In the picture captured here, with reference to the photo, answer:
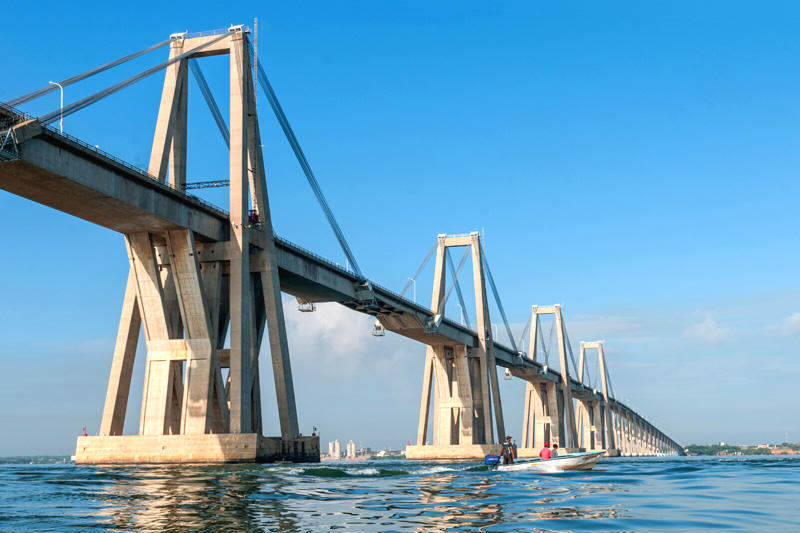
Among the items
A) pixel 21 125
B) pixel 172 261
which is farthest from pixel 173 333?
pixel 21 125

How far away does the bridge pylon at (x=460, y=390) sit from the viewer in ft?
341

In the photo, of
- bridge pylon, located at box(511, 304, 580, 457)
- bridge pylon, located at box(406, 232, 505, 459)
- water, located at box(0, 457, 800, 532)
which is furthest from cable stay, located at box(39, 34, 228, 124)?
bridge pylon, located at box(511, 304, 580, 457)

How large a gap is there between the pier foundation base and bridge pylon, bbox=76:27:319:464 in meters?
0.06

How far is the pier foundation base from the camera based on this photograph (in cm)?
4809

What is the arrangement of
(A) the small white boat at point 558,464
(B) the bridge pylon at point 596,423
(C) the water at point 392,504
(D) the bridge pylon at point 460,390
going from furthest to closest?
(B) the bridge pylon at point 596,423 < (D) the bridge pylon at point 460,390 < (A) the small white boat at point 558,464 < (C) the water at point 392,504

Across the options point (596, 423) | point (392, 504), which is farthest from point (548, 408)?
point (392, 504)

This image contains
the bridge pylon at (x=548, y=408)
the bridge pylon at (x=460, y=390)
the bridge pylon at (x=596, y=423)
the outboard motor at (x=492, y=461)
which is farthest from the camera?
the bridge pylon at (x=596, y=423)

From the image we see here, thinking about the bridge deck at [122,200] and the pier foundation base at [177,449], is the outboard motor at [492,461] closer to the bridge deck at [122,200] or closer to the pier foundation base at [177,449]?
the pier foundation base at [177,449]

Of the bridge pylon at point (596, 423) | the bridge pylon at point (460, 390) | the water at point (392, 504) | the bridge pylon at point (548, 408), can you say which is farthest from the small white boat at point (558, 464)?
the bridge pylon at point (596, 423)

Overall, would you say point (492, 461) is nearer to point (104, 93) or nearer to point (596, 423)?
point (104, 93)

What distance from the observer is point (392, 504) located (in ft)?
78.3

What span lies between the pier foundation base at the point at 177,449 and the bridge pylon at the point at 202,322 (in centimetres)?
6

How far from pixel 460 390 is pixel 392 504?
83.8m

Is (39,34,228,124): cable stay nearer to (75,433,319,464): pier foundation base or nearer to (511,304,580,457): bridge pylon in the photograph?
(75,433,319,464): pier foundation base
